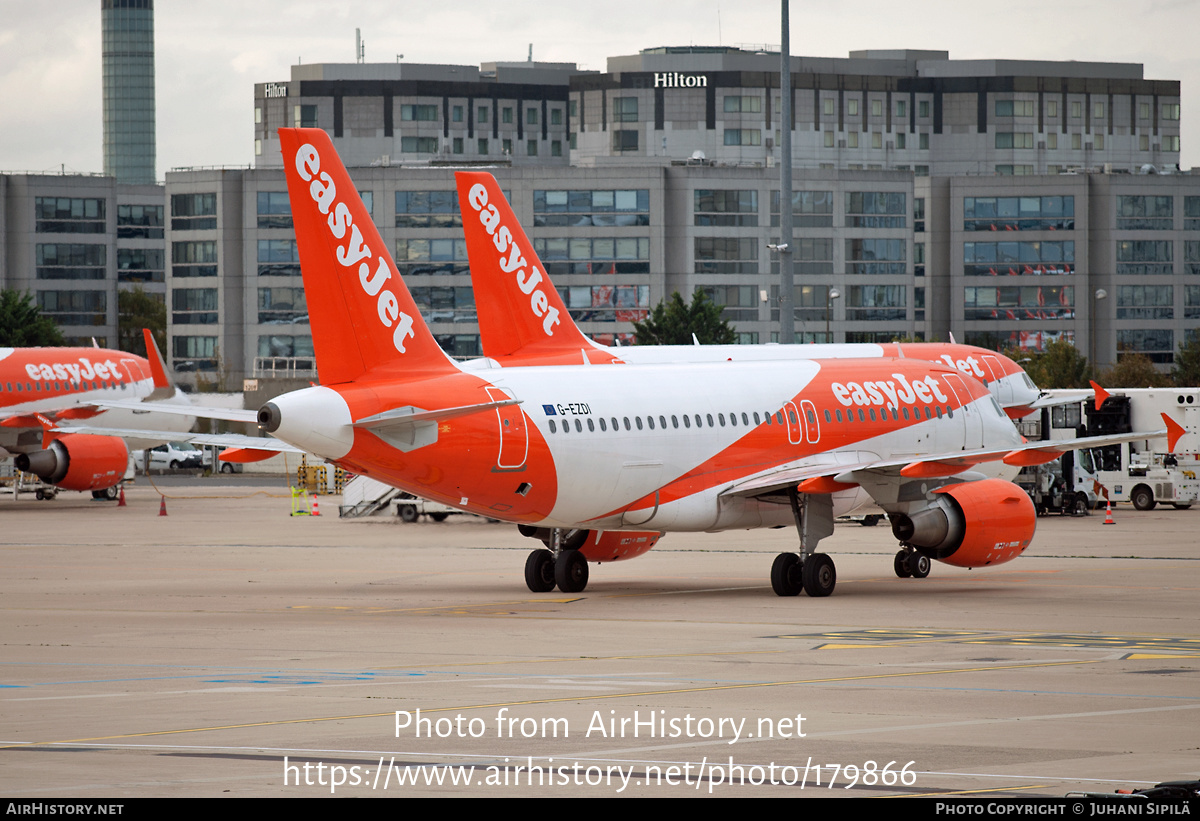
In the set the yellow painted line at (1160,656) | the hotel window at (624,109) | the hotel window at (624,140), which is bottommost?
the yellow painted line at (1160,656)

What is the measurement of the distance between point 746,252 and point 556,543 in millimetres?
104581

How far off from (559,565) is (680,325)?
7417cm

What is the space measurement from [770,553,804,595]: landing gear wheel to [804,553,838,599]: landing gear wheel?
0.91 feet

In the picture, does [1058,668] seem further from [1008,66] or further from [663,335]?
[1008,66]

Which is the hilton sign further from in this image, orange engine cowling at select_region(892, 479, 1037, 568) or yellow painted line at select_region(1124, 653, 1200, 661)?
yellow painted line at select_region(1124, 653, 1200, 661)

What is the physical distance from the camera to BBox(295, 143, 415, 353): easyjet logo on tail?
1029 inches

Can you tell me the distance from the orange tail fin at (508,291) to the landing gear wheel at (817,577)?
39.1 ft

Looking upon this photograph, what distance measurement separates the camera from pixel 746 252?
133m

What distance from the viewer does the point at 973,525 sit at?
2958 centimetres

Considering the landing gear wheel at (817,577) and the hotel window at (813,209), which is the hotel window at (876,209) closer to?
the hotel window at (813,209)

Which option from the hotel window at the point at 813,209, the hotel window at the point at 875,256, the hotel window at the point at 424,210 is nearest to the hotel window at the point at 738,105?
the hotel window at the point at 813,209

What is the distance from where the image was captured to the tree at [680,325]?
10306cm

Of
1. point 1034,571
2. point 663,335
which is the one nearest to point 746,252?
point 663,335

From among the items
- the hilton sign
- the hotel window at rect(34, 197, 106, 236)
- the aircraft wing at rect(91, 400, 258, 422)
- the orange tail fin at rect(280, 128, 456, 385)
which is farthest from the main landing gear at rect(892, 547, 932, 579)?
the hotel window at rect(34, 197, 106, 236)
